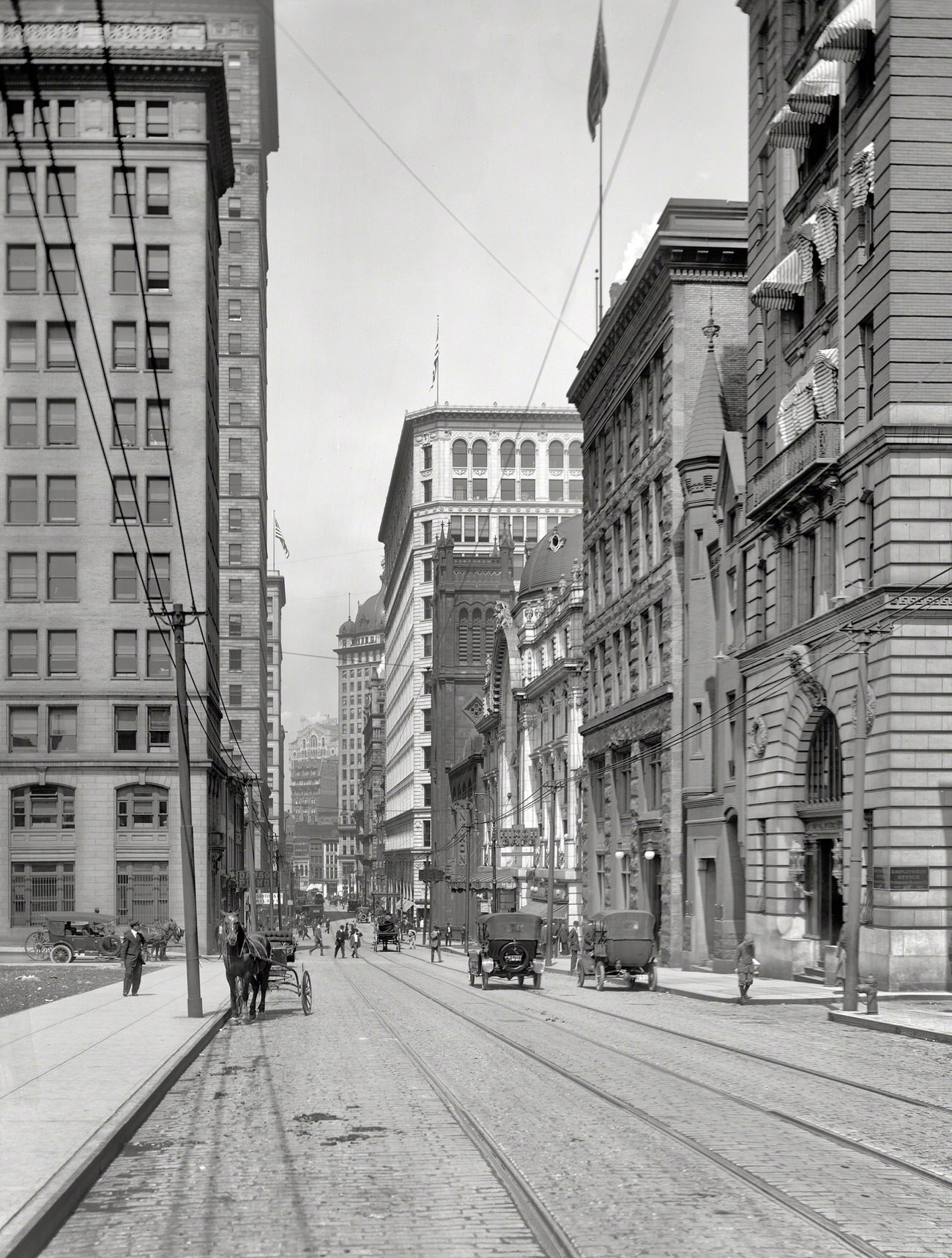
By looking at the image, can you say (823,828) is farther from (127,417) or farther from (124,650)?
(127,417)

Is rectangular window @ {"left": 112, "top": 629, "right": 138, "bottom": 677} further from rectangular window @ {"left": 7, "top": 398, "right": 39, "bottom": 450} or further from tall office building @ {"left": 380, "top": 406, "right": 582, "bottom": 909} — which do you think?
tall office building @ {"left": 380, "top": 406, "right": 582, "bottom": 909}

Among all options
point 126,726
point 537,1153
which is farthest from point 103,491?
point 537,1153

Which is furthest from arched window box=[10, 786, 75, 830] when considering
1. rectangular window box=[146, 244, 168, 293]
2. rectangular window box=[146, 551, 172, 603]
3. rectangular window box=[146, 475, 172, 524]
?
rectangular window box=[146, 244, 168, 293]

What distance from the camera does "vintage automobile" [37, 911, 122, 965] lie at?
5519 cm

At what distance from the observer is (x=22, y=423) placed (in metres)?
70.9

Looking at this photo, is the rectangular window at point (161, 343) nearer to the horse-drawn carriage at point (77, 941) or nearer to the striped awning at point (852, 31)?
the horse-drawn carriage at point (77, 941)

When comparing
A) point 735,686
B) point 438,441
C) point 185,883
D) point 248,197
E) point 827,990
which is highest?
point 248,197

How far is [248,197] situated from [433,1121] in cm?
11339

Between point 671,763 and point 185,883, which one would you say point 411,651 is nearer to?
point 671,763

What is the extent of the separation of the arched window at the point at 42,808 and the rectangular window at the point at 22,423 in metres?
15.5

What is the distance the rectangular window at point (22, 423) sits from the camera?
70688 millimetres

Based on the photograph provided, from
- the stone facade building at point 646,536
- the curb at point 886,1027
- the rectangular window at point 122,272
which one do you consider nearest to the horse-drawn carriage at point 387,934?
the stone facade building at point 646,536

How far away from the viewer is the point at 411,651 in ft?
492

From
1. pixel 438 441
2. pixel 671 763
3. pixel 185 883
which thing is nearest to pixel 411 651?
pixel 438 441
